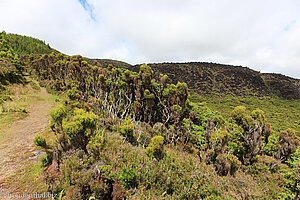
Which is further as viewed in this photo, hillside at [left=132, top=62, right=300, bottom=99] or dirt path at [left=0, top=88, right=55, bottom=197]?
hillside at [left=132, top=62, right=300, bottom=99]

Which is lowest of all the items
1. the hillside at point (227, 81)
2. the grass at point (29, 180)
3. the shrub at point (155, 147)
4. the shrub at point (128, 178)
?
the grass at point (29, 180)

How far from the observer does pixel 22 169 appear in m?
4.41

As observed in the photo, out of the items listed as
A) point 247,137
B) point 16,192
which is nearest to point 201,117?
point 247,137

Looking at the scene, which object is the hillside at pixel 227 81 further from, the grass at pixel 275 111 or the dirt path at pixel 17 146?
the dirt path at pixel 17 146

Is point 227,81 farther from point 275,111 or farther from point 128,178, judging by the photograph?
point 128,178

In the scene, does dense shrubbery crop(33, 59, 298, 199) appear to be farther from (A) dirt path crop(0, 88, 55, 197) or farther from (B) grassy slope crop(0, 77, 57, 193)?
(A) dirt path crop(0, 88, 55, 197)

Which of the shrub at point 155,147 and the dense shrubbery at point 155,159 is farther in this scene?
the shrub at point 155,147

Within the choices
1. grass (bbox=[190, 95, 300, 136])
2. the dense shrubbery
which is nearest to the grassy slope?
the dense shrubbery

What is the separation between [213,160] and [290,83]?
68269 mm

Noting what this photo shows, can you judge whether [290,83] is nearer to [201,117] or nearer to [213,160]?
[201,117]

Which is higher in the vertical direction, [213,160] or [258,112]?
[258,112]

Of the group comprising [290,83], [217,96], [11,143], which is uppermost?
[290,83]

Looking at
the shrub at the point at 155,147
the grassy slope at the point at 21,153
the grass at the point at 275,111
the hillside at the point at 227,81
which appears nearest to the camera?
the grassy slope at the point at 21,153

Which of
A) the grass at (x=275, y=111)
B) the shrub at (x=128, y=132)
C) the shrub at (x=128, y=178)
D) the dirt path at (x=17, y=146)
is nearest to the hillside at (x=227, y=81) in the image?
the grass at (x=275, y=111)
